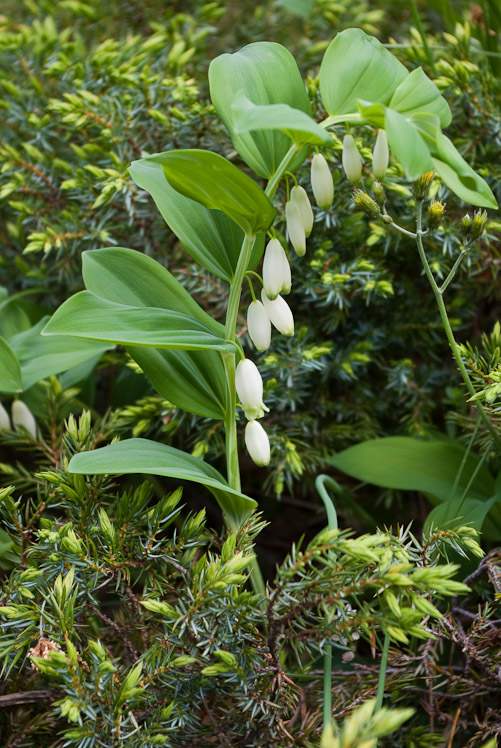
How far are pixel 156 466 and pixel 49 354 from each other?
37 centimetres

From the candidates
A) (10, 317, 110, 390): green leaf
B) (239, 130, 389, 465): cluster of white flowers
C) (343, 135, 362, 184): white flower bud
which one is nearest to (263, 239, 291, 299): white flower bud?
(239, 130, 389, 465): cluster of white flowers

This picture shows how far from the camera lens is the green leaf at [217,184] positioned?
0.55 metres

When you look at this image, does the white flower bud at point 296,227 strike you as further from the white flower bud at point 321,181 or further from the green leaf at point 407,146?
the green leaf at point 407,146

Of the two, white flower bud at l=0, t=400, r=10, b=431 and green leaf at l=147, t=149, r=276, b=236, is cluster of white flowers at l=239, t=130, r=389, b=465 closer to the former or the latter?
green leaf at l=147, t=149, r=276, b=236

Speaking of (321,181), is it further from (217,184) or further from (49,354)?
(49,354)

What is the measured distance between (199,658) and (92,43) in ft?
4.96

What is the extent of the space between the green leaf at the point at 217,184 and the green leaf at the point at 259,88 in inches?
2.7

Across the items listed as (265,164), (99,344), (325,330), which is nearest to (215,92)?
(265,164)

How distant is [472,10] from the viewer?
57.0 inches

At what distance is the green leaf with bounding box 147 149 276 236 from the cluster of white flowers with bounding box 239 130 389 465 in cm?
4

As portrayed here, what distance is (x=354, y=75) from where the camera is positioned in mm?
633

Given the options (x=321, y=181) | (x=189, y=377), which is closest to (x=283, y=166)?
(x=321, y=181)

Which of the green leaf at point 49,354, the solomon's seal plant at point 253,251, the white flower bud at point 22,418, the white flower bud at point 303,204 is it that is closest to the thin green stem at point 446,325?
the solomon's seal plant at point 253,251

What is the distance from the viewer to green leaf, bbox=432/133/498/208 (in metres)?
0.56
